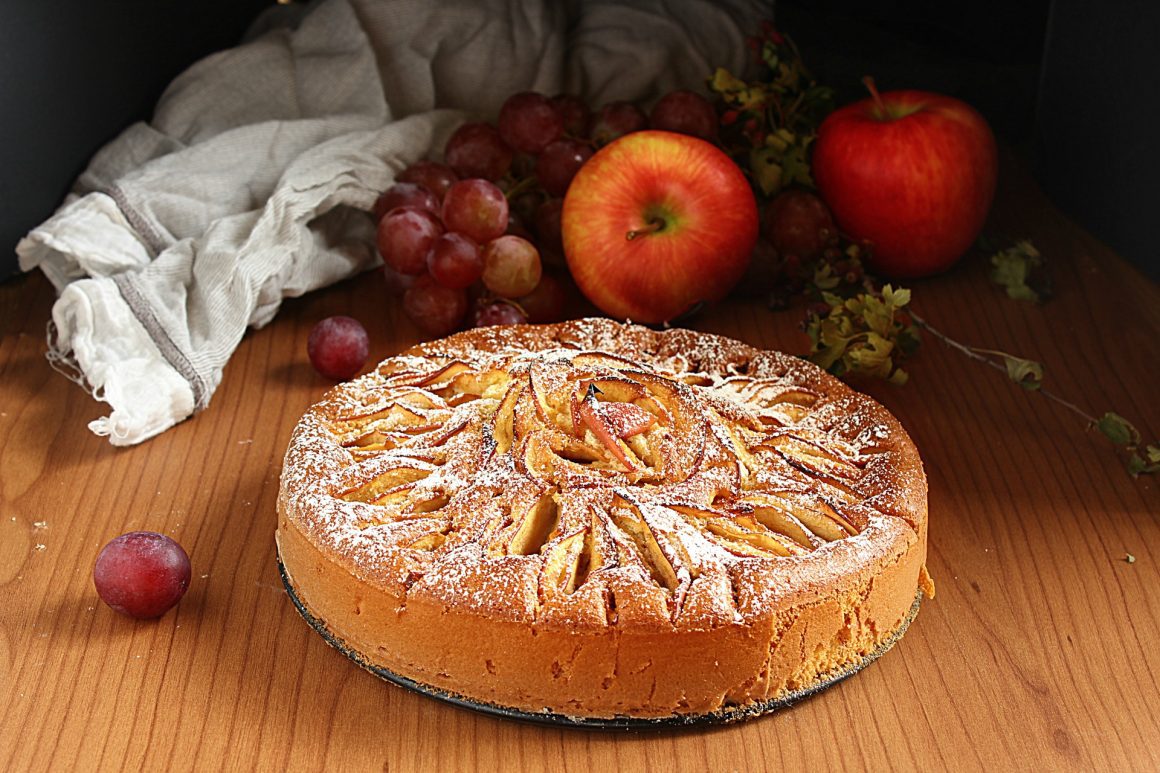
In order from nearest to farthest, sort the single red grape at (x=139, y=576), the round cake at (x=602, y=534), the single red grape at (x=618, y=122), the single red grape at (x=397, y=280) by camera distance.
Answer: the round cake at (x=602, y=534) → the single red grape at (x=139, y=576) → the single red grape at (x=397, y=280) → the single red grape at (x=618, y=122)

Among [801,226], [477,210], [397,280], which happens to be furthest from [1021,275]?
[397,280]

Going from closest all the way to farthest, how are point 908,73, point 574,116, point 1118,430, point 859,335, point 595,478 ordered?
point 595,478, point 1118,430, point 859,335, point 574,116, point 908,73

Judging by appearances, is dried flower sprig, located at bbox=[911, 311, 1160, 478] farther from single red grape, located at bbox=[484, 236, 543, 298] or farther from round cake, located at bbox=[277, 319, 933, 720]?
single red grape, located at bbox=[484, 236, 543, 298]

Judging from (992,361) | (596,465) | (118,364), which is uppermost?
(596,465)

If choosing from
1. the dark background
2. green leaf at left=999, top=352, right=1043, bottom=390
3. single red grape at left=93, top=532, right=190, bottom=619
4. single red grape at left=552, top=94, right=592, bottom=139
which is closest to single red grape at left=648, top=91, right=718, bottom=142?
single red grape at left=552, top=94, right=592, bottom=139

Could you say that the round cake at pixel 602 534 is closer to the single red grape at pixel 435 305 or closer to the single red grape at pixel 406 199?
the single red grape at pixel 435 305

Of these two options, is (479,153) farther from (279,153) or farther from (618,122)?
(279,153)

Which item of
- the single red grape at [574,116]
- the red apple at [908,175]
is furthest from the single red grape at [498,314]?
the red apple at [908,175]
